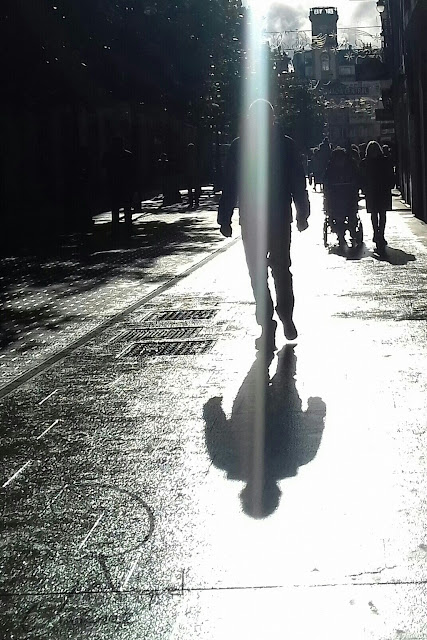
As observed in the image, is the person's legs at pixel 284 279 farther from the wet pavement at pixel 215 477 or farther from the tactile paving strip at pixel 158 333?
the tactile paving strip at pixel 158 333

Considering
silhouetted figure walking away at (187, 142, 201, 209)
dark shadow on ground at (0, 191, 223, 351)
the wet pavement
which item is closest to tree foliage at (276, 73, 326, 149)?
silhouetted figure walking away at (187, 142, 201, 209)

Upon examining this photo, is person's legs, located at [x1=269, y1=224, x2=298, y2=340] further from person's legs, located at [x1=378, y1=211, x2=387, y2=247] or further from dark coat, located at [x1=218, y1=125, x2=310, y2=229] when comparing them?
person's legs, located at [x1=378, y1=211, x2=387, y2=247]

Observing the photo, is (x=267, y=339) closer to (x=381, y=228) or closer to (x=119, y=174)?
(x=381, y=228)

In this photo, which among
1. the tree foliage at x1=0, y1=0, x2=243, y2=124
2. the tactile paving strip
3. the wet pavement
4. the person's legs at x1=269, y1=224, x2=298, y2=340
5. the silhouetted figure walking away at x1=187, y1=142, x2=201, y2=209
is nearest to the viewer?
the wet pavement

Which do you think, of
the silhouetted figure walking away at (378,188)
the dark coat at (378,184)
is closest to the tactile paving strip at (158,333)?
the silhouetted figure walking away at (378,188)

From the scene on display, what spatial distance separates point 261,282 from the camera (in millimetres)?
10336

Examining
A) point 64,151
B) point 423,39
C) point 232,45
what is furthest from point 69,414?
point 232,45

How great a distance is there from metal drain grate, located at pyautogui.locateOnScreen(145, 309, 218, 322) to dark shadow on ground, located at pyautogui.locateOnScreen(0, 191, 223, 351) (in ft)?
2.95

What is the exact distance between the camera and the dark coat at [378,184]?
20.9m

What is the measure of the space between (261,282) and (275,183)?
75 centimetres

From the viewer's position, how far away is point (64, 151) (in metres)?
43.9

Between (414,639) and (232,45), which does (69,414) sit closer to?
(414,639)

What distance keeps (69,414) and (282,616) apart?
3900mm

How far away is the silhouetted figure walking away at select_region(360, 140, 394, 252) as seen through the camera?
20828 millimetres
